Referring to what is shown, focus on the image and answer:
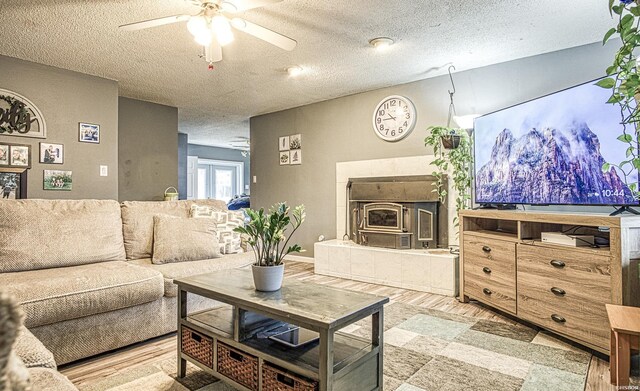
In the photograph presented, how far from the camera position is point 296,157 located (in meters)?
5.53

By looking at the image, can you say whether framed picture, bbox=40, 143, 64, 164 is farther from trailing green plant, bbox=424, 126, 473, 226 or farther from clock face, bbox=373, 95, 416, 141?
trailing green plant, bbox=424, 126, 473, 226

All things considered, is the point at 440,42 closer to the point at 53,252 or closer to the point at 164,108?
the point at 53,252

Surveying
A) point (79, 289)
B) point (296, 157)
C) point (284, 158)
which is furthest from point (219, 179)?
point (79, 289)

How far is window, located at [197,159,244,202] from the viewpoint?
9797mm

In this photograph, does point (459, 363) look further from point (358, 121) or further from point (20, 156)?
point (20, 156)

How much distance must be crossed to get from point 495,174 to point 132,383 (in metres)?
3.07

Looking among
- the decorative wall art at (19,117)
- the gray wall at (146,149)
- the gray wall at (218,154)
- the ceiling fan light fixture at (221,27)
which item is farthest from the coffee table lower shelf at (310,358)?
the gray wall at (218,154)

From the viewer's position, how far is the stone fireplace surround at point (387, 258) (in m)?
3.54

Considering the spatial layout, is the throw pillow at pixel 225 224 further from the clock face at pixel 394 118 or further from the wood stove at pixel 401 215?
the clock face at pixel 394 118

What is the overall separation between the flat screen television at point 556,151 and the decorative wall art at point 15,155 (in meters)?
4.39

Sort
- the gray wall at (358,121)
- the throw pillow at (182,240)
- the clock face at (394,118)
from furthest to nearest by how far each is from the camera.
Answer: the clock face at (394,118) < the gray wall at (358,121) < the throw pillow at (182,240)

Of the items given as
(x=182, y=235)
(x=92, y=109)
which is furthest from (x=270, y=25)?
(x=92, y=109)

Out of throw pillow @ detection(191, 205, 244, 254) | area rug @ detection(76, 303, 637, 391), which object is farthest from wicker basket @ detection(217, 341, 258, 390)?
throw pillow @ detection(191, 205, 244, 254)

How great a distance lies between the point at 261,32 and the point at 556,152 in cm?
218
